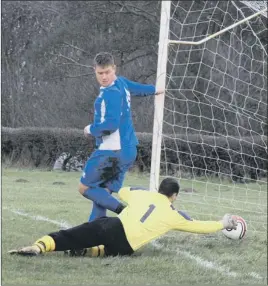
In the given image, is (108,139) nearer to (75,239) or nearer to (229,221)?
(75,239)

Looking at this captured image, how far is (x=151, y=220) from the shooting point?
6.25 meters

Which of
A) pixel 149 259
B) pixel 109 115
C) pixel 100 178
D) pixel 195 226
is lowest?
pixel 149 259

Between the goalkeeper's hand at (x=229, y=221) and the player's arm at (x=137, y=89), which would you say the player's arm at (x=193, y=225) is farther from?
the player's arm at (x=137, y=89)

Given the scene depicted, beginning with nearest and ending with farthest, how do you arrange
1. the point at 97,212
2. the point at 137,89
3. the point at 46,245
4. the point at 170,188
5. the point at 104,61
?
the point at 46,245 < the point at 170,188 < the point at 104,61 < the point at 97,212 < the point at 137,89

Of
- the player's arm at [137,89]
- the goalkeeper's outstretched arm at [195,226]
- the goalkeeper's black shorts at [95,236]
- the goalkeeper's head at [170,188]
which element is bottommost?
the goalkeeper's black shorts at [95,236]

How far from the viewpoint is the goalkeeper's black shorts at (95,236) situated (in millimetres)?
6145

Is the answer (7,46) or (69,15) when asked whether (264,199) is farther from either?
(7,46)

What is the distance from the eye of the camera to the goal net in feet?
29.1

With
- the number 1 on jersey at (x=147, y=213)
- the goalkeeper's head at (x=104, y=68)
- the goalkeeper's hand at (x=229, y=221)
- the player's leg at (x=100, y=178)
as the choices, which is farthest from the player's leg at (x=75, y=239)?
the goalkeeper's head at (x=104, y=68)

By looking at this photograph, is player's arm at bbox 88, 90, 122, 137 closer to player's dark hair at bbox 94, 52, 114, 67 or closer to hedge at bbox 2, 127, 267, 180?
player's dark hair at bbox 94, 52, 114, 67

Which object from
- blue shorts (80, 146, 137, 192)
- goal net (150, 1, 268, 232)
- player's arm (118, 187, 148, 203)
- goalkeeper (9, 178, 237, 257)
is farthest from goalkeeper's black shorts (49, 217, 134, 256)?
goal net (150, 1, 268, 232)

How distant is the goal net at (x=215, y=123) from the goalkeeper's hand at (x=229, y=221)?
3.47 feet

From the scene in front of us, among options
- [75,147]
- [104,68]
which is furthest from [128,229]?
[75,147]

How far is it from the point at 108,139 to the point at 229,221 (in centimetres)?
128
